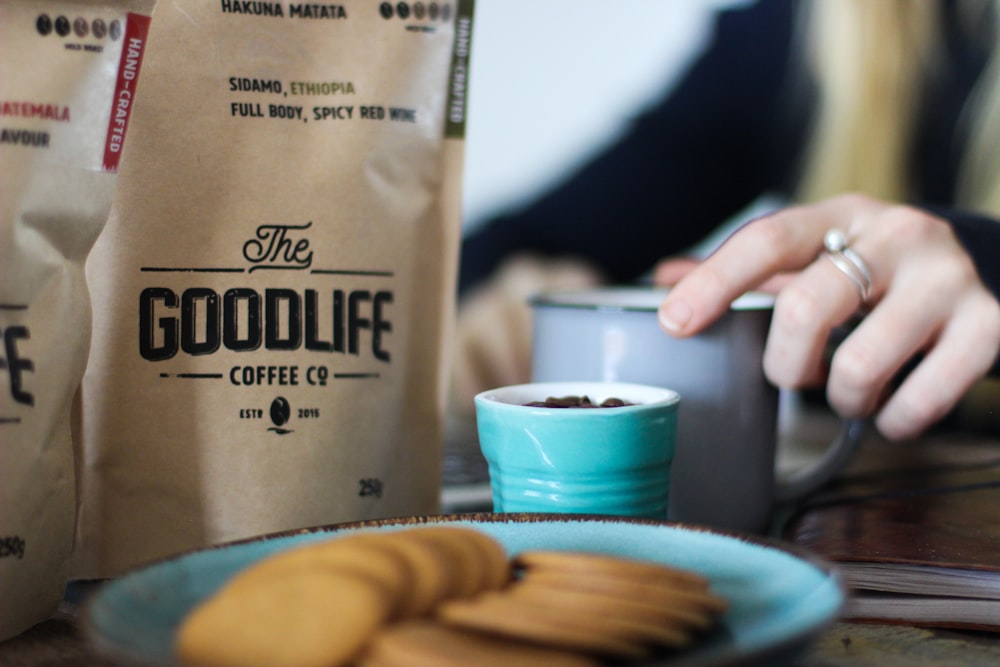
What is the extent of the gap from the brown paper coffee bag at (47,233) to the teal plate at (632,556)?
A: 0.13m

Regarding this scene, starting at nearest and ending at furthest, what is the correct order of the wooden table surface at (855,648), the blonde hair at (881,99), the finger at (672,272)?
1. the wooden table surface at (855,648)
2. the finger at (672,272)
3. the blonde hair at (881,99)

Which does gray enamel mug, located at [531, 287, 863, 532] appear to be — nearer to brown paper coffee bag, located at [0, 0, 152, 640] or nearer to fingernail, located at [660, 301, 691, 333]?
fingernail, located at [660, 301, 691, 333]

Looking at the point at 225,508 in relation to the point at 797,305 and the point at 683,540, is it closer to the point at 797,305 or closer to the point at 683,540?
the point at 683,540

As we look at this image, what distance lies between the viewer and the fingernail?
1.96 ft

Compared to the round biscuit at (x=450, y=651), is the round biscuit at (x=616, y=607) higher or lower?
higher

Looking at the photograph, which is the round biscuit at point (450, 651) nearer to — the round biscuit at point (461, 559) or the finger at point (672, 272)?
the round biscuit at point (461, 559)

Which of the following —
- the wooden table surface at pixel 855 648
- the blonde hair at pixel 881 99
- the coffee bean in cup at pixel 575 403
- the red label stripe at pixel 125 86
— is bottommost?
the wooden table surface at pixel 855 648

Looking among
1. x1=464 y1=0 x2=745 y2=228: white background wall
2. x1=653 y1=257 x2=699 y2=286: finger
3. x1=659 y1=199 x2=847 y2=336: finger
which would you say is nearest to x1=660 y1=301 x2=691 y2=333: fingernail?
x1=659 y1=199 x2=847 y2=336: finger

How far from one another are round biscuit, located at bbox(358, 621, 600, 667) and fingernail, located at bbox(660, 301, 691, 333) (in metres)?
0.32

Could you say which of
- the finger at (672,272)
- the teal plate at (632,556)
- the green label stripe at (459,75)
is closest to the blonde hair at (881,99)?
the finger at (672,272)

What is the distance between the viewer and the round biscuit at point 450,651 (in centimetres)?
29

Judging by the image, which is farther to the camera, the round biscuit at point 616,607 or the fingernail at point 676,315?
the fingernail at point 676,315

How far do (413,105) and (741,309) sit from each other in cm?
27

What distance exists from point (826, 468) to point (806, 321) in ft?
0.44
